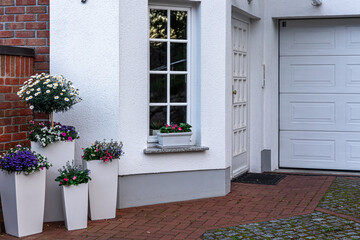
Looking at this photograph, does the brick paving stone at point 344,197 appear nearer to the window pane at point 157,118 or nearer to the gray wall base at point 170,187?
the gray wall base at point 170,187

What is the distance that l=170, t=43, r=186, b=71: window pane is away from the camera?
7.17 meters

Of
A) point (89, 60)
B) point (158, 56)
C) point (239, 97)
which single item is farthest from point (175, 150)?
point (239, 97)

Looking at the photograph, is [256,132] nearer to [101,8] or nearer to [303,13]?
[303,13]

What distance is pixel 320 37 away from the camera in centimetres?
913

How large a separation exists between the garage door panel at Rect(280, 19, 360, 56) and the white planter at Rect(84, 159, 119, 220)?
4320 millimetres

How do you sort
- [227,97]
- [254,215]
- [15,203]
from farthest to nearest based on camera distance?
[227,97] < [254,215] < [15,203]

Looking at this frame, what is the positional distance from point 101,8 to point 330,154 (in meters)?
4.62

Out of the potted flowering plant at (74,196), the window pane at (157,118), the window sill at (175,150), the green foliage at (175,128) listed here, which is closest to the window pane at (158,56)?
the window pane at (157,118)

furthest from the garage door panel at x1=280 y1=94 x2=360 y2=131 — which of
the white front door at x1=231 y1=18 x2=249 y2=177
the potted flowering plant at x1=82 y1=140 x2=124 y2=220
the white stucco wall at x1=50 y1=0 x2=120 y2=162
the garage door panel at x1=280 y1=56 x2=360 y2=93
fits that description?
the potted flowering plant at x1=82 y1=140 x2=124 y2=220

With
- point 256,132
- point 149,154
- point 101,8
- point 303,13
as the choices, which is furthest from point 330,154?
point 101,8

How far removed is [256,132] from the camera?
8.97 metres

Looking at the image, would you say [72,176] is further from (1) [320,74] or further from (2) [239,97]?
(1) [320,74]

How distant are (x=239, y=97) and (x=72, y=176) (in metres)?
3.57

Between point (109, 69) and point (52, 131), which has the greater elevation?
point (109, 69)
